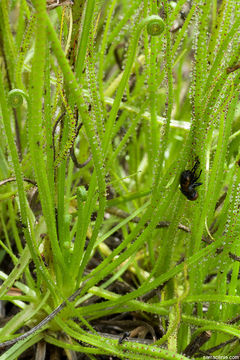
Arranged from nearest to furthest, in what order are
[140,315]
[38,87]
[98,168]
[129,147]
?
[38,87], [98,168], [140,315], [129,147]

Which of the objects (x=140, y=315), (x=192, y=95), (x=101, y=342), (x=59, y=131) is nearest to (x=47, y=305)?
(x=101, y=342)

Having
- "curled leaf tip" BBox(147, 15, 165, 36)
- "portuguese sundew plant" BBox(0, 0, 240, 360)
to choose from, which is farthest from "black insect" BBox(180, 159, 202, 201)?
"curled leaf tip" BBox(147, 15, 165, 36)

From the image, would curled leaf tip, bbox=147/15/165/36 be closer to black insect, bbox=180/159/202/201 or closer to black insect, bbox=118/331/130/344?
black insect, bbox=180/159/202/201

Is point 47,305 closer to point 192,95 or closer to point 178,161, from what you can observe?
point 178,161

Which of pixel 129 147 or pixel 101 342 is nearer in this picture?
pixel 101 342

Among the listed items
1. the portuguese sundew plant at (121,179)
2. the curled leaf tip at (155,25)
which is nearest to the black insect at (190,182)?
the portuguese sundew plant at (121,179)

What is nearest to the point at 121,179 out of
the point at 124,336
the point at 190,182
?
the point at 190,182

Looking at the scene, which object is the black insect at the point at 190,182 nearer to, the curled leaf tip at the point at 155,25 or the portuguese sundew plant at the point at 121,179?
the portuguese sundew plant at the point at 121,179

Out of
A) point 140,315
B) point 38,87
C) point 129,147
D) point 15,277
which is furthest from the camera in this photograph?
point 129,147
